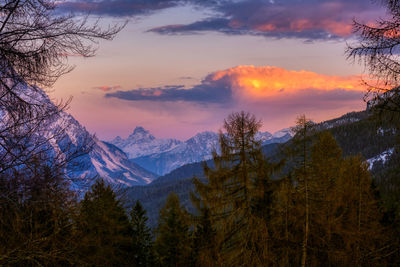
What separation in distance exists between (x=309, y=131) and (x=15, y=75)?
10.1m

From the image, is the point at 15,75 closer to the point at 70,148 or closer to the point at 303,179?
the point at 70,148

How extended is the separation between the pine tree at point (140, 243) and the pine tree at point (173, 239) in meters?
1.61

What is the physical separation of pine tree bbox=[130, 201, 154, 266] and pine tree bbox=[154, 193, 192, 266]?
1.61 m

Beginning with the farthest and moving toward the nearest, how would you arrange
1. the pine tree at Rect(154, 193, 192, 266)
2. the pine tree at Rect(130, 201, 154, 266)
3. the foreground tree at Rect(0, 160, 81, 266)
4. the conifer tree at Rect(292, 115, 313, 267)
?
1. the pine tree at Rect(130, 201, 154, 266)
2. the pine tree at Rect(154, 193, 192, 266)
3. the conifer tree at Rect(292, 115, 313, 267)
4. the foreground tree at Rect(0, 160, 81, 266)

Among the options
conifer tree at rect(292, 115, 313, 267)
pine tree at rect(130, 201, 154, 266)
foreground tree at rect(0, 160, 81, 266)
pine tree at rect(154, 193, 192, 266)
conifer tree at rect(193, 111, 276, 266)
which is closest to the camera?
foreground tree at rect(0, 160, 81, 266)

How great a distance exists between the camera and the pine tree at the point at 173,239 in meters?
26.1

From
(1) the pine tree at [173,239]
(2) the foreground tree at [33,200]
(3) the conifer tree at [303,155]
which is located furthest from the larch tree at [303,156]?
(1) the pine tree at [173,239]

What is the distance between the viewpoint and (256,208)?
52.5 feet

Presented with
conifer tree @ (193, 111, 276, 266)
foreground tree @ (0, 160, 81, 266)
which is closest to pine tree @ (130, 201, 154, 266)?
conifer tree @ (193, 111, 276, 266)

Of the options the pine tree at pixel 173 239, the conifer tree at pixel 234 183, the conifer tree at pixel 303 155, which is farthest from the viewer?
the pine tree at pixel 173 239

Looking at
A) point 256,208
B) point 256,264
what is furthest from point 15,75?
point 256,208

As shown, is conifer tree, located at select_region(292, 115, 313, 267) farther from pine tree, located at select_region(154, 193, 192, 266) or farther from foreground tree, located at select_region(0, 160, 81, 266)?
pine tree, located at select_region(154, 193, 192, 266)

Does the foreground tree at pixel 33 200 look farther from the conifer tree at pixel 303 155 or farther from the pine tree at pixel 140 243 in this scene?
the pine tree at pixel 140 243

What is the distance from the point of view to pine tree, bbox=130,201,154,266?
27.5 metres
